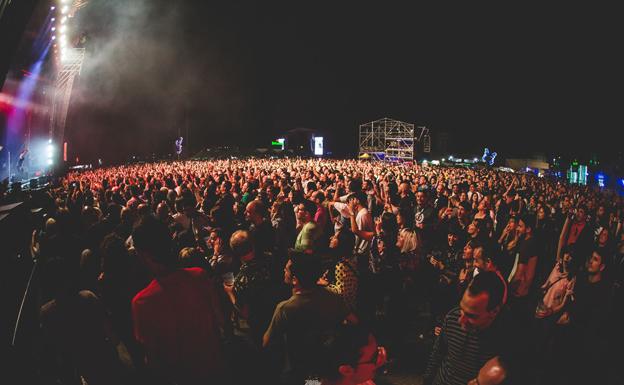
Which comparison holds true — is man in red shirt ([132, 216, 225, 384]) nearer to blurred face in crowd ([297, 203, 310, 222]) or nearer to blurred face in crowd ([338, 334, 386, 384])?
blurred face in crowd ([338, 334, 386, 384])

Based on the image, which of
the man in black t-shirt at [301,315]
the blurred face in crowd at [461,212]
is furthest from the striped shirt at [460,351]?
the blurred face in crowd at [461,212]

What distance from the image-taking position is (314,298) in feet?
8.34

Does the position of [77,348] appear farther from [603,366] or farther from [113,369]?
[603,366]

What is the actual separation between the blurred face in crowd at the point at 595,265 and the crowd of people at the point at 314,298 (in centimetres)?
2

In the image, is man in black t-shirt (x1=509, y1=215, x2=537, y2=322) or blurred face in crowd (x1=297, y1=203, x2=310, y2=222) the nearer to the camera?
man in black t-shirt (x1=509, y1=215, x2=537, y2=322)

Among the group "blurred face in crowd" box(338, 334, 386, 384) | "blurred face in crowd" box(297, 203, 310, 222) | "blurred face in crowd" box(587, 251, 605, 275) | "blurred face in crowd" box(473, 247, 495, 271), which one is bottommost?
"blurred face in crowd" box(587, 251, 605, 275)

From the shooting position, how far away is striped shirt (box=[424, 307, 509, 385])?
A: 210 centimetres

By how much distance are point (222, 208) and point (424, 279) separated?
9.09ft

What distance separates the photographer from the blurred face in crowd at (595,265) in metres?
4.16

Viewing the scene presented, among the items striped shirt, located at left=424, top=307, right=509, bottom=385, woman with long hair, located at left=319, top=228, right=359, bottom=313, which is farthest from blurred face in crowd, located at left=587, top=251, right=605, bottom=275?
striped shirt, located at left=424, top=307, right=509, bottom=385

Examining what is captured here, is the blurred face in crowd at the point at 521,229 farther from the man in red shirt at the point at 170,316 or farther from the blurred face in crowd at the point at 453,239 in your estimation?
the man in red shirt at the point at 170,316

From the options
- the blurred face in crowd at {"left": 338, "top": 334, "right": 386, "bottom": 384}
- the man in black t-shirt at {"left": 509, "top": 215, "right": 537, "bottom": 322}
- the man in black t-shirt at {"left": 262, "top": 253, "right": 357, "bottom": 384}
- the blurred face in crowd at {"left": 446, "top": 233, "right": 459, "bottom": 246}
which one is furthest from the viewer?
the blurred face in crowd at {"left": 446, "top": 233, "right": 459, "bottom": 246}

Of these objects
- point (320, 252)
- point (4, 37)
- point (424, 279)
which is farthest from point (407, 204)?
point (4, 37)

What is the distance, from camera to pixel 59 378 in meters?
2.90
